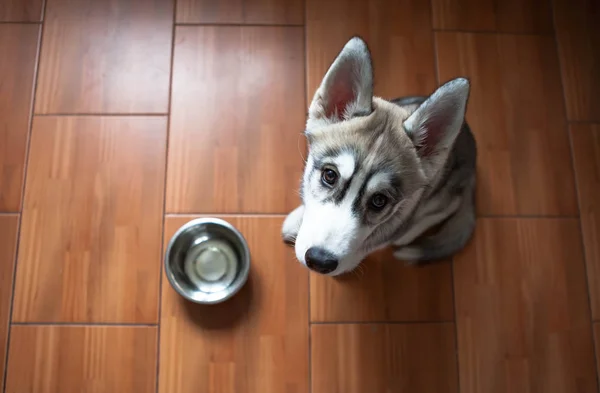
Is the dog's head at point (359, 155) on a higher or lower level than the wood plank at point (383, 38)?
lower

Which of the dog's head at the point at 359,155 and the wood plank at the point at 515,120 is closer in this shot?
the dog's head at the point at 359,155

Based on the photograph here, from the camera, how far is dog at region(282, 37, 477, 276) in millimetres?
1544

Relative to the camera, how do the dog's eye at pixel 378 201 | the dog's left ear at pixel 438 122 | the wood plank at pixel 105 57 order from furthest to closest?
the wood plank at pixel 105 57 < the dog's eye at pixel 378 201 < the dog's left ear at pixel 438 122

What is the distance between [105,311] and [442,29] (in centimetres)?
205

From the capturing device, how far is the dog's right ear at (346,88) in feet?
5.08

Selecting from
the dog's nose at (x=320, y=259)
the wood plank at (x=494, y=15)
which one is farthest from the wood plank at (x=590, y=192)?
the dog's nose at (x=320, y=259)

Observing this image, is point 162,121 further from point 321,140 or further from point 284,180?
point 321,140

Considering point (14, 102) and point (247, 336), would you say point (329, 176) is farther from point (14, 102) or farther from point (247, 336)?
point (14, 102)

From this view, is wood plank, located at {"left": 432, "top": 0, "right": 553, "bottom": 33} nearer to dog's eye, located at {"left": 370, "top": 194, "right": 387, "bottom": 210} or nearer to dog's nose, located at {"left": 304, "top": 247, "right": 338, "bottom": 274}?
dog's eye, located at {"left": 370, "top": 194, "right": 387, "bottom": 210}

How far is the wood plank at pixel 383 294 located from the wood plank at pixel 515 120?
1.43 feet

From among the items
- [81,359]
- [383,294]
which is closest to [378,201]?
[383,294]

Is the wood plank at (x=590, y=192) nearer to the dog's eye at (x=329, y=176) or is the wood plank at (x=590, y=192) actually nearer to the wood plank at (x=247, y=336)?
the wood plank at (x=247, y=336)

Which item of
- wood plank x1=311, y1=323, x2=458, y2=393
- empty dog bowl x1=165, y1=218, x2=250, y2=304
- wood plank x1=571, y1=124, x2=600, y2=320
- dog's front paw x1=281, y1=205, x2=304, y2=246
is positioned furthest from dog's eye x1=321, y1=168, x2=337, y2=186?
wood plank x1=571, y1=124, x2=600, y2=320

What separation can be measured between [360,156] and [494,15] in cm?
150
